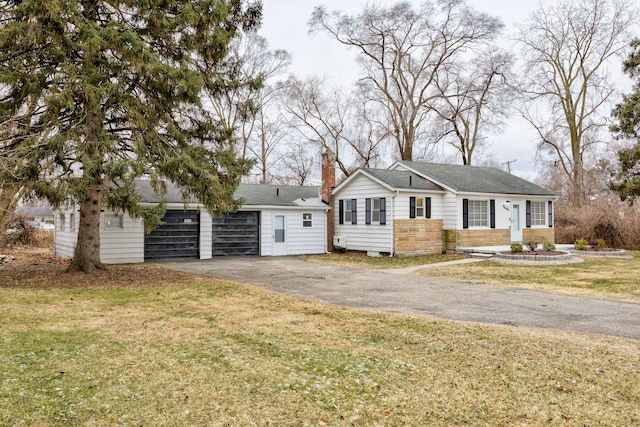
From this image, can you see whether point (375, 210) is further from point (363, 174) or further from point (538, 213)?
point (538, 213)

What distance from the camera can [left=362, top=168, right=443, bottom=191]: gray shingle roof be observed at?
63.7 feet

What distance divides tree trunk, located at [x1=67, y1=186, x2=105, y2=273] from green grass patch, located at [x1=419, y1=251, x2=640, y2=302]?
9.21m

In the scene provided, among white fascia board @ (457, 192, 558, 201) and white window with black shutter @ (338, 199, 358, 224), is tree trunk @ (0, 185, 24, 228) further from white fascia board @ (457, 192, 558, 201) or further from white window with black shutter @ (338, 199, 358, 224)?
white fascia board @ (457, 192, 558, 201)

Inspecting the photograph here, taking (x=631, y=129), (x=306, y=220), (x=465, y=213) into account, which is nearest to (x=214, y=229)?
(x=306, y=220)

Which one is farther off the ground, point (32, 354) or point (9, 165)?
point (9, 165)

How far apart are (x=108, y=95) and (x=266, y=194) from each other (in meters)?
11.5

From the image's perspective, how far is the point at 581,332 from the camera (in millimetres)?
6586

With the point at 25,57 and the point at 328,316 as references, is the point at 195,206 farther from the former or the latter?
the point at 328,316

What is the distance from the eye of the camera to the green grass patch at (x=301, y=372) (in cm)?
381

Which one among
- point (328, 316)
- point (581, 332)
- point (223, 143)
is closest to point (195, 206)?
point (223, 143)

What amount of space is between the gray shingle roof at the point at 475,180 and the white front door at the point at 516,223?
743 mm

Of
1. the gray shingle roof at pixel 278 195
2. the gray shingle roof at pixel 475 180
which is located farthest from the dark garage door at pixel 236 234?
the gray shingle roof at pixel 475 180

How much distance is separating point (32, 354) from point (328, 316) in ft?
13.6

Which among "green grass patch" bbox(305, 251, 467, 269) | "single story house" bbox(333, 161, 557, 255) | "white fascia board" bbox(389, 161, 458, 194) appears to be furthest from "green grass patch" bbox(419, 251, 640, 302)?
"white fascia board" bbox(389, 161, 458, 194)
